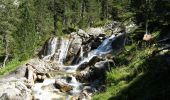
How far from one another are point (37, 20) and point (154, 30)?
5239 centimetres

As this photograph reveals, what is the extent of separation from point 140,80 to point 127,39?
69.2 feet

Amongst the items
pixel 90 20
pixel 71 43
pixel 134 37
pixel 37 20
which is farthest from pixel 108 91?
pixel 90 20

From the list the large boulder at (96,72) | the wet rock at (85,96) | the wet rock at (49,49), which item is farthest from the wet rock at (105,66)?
the wet rock at (49,49)

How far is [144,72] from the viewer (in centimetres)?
2541

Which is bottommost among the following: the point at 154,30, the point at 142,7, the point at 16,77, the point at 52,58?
the point at 52,58

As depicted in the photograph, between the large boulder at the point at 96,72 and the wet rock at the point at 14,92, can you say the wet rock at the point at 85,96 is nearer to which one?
the wet rock at the point at 14,92

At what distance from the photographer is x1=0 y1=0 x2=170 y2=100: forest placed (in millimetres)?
23009

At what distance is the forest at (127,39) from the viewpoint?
2301cm

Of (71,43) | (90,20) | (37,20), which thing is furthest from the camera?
(90,20)

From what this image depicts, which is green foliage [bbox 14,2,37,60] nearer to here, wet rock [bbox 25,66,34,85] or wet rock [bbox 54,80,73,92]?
wet rock [bbox 25,66,34,85]

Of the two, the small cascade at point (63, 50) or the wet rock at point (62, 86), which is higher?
the wet rock at point (62, 86)

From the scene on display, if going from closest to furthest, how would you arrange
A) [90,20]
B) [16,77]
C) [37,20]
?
[16,77] → [37,20] → [90,20]

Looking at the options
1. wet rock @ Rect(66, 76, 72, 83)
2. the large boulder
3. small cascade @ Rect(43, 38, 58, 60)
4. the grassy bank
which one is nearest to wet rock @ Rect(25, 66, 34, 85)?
wet rock @ Rect(66, 76, 72, 83)

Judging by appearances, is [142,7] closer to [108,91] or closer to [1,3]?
[108,91]
